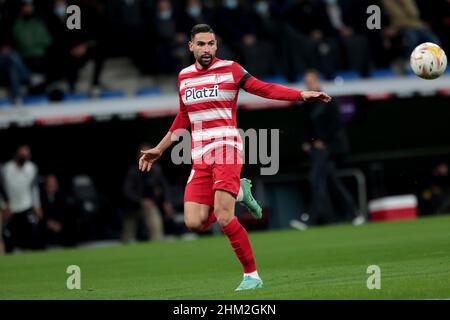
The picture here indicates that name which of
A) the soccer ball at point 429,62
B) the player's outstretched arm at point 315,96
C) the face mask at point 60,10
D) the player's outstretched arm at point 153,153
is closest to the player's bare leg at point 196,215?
the player's outstretched arm at point 153,153

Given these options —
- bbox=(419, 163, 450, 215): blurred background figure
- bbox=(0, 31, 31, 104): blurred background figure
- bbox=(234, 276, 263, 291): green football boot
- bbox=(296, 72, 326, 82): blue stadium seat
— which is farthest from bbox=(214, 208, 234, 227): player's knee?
→ bbox=(419, 163, 450, 215): blurred background figure

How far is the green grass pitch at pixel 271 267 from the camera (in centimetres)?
1096

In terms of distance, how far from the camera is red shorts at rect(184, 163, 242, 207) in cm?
1141

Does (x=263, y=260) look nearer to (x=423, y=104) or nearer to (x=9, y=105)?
(x=9, y=105)

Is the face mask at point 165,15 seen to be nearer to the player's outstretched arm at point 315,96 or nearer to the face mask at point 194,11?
the face mask at point 194,11

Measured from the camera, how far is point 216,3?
2780 cm

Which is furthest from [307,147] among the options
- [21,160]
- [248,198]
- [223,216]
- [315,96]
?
[315,96]

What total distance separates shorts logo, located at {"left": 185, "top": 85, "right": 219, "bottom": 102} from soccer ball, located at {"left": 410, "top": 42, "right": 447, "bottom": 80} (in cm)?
260

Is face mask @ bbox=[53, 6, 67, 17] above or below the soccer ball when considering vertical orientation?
above

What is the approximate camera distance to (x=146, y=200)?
23.3m

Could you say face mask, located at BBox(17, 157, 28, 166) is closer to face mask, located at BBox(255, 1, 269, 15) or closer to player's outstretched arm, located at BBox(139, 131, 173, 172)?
face mask, located at BBox(255, 1, 269, 15)

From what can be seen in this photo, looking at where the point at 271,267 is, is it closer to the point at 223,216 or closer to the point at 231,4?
the point at 223,216

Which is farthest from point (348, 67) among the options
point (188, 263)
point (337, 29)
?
point (188, 263)

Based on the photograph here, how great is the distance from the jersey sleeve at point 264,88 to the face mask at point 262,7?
1498 cm
